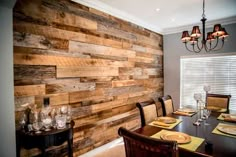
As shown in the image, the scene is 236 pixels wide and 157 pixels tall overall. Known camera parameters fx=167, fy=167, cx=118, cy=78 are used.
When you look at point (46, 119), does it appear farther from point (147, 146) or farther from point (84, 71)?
point (147, 146)

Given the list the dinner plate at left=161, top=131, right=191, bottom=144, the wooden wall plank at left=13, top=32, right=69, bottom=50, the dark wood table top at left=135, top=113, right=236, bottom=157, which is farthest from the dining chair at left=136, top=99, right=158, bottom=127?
the wooden wall plank at left=13, top=32, right=69, bottom=50

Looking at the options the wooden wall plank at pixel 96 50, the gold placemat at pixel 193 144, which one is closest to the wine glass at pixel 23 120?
the wooden wall plank at pixel 96 50

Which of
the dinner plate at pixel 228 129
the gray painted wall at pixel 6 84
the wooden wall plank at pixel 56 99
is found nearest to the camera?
the gray painted wall at pixel 6 84

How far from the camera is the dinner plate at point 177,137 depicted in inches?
Answer: 62.1

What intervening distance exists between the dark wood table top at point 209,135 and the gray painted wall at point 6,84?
1.30m

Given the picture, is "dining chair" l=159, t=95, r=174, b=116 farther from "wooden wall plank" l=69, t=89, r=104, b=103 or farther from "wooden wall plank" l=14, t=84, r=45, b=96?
"wooden wall plank" l=14, t=84, r=45, b=96

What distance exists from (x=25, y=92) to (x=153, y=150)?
1.69 metres

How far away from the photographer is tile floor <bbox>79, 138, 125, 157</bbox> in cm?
285

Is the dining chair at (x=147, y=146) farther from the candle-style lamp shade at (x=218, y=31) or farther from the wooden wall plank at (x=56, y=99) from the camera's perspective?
the candle-style lamp shade at (x=218, y=31)

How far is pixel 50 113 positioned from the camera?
213 cm

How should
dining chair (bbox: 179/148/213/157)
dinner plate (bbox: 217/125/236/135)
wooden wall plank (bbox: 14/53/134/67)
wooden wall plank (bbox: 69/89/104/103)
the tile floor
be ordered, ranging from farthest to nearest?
the tile floor
wooden wall plank (bbox: 69/89/104/103)
wooden wall plank (bbox: 14/53/134/67)
dinner plate (bbox: 217/125/236/135)
dining chair (bbox: 179/148/213/157)

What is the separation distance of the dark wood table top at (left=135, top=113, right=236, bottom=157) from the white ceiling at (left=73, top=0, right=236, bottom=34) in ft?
6.63

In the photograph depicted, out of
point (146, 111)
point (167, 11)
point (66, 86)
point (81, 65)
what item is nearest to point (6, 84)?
point (66, 86)

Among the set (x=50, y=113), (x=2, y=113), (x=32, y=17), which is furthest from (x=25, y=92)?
(x=32, y=17)
